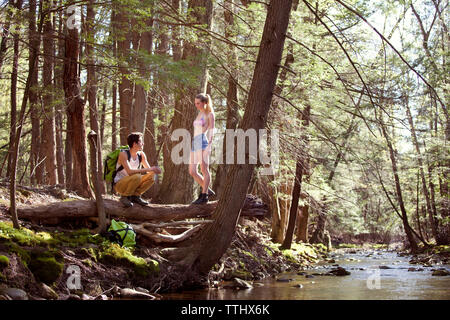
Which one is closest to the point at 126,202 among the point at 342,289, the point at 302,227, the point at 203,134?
the point at 203,134

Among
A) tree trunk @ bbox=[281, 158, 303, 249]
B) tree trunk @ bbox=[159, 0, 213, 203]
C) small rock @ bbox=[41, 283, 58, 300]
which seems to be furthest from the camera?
tree trunk @ bbox=[281, 158, 303, 249]

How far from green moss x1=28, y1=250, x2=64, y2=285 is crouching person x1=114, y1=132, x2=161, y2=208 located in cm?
218

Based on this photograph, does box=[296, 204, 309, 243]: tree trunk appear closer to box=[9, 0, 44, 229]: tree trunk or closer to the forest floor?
the forest floor

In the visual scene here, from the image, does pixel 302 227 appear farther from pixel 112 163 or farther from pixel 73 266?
pixel 73 266

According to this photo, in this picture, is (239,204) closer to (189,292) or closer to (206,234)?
(206,234)

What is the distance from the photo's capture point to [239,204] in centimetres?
791

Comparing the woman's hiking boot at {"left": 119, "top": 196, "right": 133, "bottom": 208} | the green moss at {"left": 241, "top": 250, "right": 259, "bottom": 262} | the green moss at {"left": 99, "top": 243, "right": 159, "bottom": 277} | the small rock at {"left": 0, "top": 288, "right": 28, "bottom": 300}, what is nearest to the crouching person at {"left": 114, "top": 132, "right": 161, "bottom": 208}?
the woman's hiking boot at {"left": 119, "top": 196, "right": 133, "bottom": 208}

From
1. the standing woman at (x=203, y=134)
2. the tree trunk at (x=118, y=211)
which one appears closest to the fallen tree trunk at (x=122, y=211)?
the tree trunk at (x=118, y=211)

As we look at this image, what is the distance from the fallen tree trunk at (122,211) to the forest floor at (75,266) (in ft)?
0.72

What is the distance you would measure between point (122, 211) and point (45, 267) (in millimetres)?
2493

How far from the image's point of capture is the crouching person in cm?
831

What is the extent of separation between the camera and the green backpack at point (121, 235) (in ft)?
26.5

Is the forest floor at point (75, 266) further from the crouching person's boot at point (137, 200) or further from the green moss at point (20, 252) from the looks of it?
the crouching person's boot at point (137, 200)

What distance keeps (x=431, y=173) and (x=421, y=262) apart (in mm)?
3770
